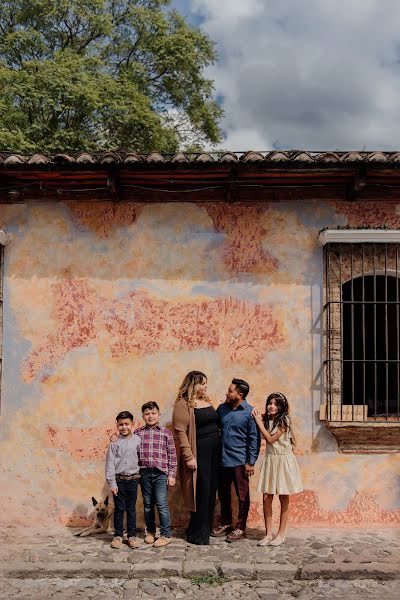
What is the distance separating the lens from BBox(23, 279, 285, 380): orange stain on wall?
24.5ft

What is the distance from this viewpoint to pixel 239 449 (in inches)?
269

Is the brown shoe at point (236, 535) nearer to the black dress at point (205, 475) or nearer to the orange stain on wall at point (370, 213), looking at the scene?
the black dress at point (205, 475)

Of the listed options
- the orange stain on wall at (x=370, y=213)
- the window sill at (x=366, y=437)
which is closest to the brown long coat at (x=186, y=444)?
the window sill at (x=366, y=437)

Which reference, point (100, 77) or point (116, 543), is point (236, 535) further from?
point (100, 77)

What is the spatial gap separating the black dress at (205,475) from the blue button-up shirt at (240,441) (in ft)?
0.34

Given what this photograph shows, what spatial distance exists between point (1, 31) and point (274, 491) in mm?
18554

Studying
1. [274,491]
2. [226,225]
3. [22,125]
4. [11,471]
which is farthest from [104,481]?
[22,125]

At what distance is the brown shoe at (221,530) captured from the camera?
6.90 meters

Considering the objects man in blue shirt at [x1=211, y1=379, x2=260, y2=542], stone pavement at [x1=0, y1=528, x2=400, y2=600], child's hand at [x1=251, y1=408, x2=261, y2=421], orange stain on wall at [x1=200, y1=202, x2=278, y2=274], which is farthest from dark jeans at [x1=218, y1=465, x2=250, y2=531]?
orange stain on wall at [x1=200, y1=202, x2=278, y2=274]

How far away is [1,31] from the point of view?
20406 millimetres

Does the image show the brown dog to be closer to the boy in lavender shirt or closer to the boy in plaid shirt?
the boy in lavender shirt

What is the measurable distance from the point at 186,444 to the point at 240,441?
A: 0.58 meters

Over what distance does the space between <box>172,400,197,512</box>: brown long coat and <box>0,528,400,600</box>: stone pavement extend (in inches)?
19.2

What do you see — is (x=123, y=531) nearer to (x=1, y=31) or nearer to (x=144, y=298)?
(x=144, y=298)
